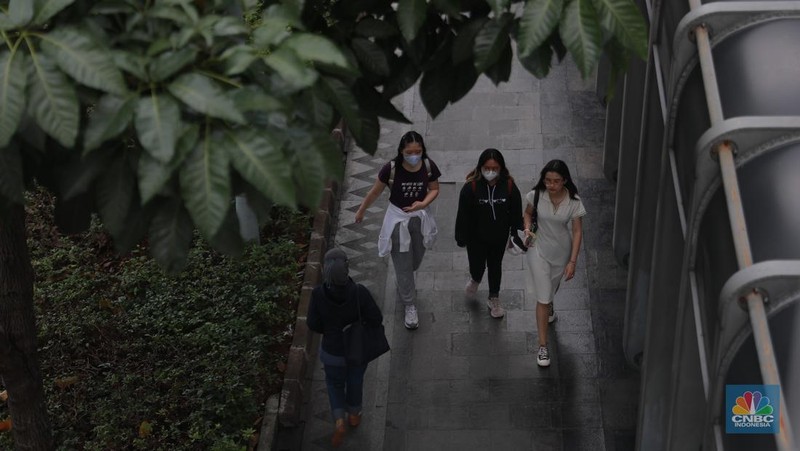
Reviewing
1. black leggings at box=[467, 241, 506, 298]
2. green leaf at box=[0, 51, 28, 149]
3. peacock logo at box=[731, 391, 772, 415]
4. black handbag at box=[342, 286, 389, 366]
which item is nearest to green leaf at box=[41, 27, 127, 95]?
green leaf at box=[0, 51, 28, 149]

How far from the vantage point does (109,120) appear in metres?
4.36

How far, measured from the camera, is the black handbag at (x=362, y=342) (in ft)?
29.3

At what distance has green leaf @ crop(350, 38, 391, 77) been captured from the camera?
5.65 m

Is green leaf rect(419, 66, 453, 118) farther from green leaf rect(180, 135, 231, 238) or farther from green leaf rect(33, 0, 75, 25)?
green leaf rect(33, 0, 75, 25)

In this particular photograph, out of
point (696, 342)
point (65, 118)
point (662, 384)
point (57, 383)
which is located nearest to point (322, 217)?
point (57, 383)

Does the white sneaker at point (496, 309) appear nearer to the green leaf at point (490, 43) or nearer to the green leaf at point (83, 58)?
the green leaf at point (490, 43)

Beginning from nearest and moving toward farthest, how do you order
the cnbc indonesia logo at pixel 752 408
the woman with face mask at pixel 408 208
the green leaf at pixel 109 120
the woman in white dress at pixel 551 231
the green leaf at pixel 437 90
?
the green leaf at pixel 109 120
the cnbc indonesia logo at pixel 752 408
the green leaf at pixel 437 90
the woman in white dress at pixel 551 231
the woman with face mask at pixel 408 208

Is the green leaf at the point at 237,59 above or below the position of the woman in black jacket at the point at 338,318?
below

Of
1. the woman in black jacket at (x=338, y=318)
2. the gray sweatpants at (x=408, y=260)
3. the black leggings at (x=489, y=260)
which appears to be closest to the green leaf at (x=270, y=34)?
the woman in black jacket at (x=338, y=318)

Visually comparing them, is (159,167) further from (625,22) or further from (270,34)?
(625,22)

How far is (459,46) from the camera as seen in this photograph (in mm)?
5449

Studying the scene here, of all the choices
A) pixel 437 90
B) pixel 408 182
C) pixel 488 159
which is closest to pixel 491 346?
pixel 408 182

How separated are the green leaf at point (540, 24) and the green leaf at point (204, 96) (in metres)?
1.24

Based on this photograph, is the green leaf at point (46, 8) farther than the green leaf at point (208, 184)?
Yes
